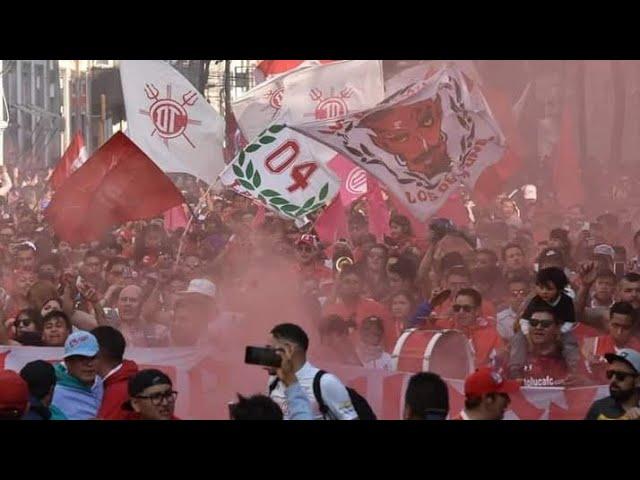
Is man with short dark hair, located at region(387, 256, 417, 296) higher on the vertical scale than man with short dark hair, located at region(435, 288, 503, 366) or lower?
higher

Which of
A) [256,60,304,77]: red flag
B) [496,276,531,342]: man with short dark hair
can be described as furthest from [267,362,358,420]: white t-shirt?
[256,60,304,77]: red flag

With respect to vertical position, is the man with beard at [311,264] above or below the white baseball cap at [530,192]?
below

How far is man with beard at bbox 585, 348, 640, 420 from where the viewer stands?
6.10m

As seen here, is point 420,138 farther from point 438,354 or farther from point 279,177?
point 438,354

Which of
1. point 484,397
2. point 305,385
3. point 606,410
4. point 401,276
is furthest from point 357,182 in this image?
point 484,397

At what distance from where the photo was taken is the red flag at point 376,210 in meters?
10.0

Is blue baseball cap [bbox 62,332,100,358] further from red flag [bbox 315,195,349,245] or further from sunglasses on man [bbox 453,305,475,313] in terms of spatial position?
red flag [bbox 315,195,349,245]

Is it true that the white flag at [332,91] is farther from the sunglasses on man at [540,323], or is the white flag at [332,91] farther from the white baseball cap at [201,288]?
the sunglasses on man at [540,323]

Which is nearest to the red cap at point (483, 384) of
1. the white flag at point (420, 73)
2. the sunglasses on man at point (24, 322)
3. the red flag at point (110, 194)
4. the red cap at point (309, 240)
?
the sunglasses on man at point (24, 322)

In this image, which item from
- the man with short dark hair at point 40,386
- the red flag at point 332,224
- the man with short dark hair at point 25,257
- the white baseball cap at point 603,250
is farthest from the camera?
the red flag at point 332,224

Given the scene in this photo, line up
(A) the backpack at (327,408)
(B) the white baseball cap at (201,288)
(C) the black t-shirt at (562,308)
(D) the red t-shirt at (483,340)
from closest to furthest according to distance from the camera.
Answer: (A) the backpack at (327,408), (C) the black t-shirt at (562,308), (D) the red t-shirt at (483,340), (B) the white baseball cap at (201,288)

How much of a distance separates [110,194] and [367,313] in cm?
167

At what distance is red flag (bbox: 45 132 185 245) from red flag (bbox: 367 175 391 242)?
2.12 metres

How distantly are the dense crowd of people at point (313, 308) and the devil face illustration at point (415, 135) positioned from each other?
37 centimetres
